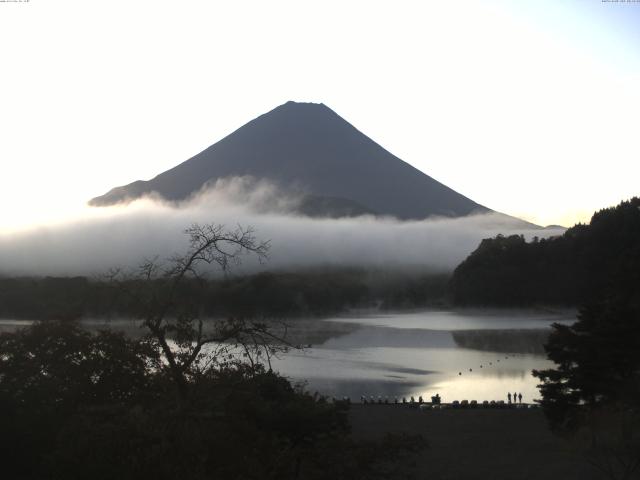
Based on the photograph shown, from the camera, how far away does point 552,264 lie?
143ft

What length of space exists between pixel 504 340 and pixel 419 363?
341 inches

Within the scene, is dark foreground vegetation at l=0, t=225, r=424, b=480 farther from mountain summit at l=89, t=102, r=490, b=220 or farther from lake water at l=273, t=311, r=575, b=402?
mountain summit at l=89, t=102, r=490, b=220

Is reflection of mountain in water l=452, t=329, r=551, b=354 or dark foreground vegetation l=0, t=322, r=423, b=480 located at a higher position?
dark foreground vegetation l=0, t=322, r=423, b=480

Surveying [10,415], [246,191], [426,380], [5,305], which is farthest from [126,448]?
[246,191]

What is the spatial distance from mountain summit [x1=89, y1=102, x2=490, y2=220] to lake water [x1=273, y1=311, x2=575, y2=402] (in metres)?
44.9

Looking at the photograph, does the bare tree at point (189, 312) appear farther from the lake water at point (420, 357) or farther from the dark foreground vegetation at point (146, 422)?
the lake water at point (420, 357)

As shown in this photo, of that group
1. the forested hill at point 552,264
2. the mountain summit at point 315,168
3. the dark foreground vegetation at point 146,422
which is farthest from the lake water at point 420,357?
the mountain summit at point 315,168

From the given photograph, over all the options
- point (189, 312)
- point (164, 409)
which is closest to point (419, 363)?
point (189, 312)

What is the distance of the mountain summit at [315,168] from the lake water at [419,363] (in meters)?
44.9

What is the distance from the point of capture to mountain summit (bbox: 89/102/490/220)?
8088 cm

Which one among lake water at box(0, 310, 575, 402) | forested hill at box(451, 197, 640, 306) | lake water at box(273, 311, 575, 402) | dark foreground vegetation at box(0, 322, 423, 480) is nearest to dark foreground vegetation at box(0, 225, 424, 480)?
dark foreground vegetation at box(0, 322, 423, 480)

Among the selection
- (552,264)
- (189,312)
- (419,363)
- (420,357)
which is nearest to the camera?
(189,312)

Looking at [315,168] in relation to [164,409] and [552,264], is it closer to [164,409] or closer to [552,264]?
[552,264]

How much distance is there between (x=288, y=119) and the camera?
86.3 m
